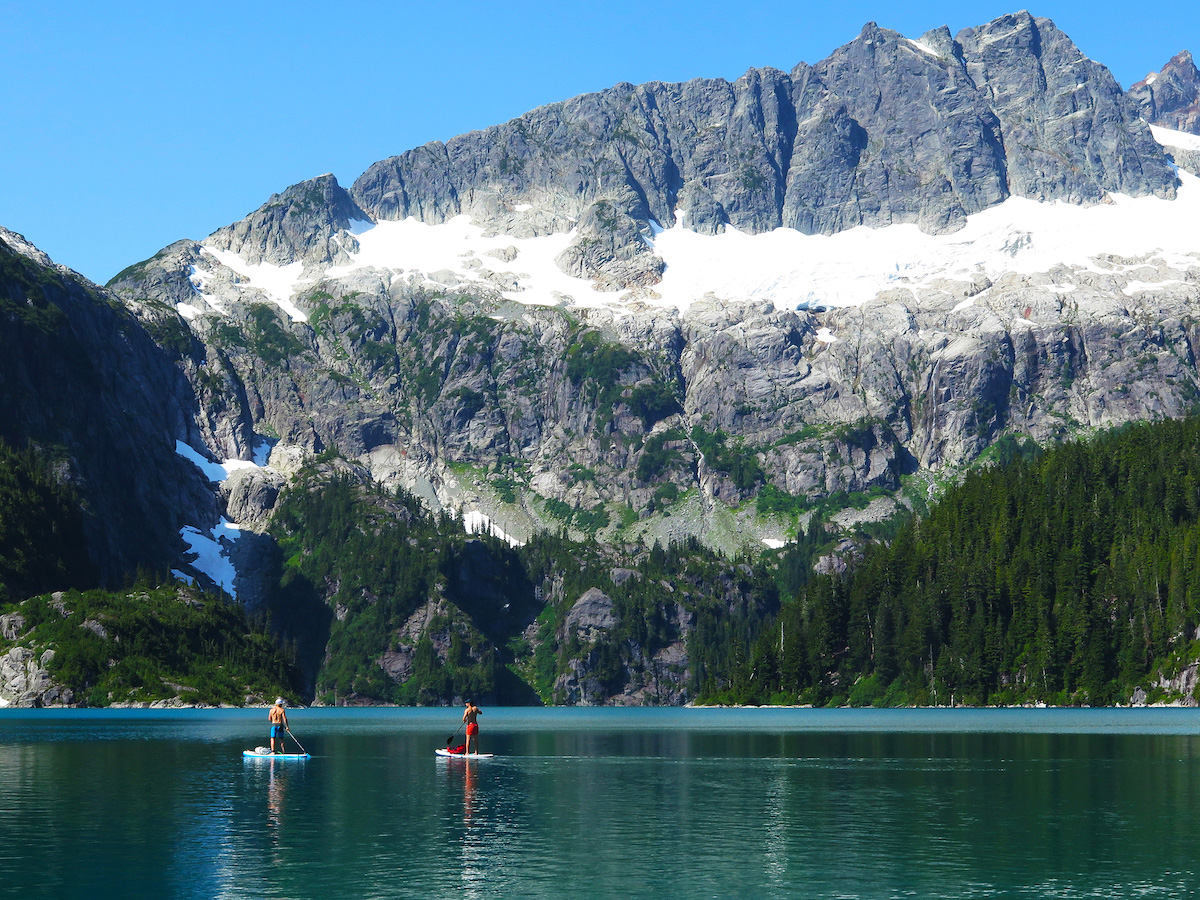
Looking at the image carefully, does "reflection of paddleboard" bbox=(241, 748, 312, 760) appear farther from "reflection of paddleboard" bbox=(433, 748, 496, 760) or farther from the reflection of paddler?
the reflection of paddler

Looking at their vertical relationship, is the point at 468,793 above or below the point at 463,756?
above

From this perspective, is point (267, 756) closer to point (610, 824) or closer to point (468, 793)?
point (468, 793)

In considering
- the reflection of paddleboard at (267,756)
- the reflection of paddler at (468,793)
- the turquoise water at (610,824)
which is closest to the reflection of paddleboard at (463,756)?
the turquoise water at (610,824)

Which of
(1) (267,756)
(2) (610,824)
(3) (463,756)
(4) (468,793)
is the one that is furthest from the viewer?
(3) (463,756)

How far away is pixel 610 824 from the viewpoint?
209 ft

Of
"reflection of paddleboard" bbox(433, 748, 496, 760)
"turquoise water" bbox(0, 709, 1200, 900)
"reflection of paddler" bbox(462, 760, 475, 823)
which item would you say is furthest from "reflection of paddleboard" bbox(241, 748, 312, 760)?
"reflection of paddler" bbox(462, 760, 475, 823)

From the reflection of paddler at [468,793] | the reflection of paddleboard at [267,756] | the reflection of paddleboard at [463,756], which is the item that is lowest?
the reflection of paddleboard at [463,756]

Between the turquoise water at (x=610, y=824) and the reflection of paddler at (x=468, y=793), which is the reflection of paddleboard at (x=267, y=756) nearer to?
the turquoise water at (x=610, y=824)

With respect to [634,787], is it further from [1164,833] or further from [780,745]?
[780,745]

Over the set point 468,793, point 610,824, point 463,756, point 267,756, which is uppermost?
point 610,824

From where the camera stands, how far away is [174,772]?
9306cm

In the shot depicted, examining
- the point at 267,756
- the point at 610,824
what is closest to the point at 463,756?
the point at 267,756

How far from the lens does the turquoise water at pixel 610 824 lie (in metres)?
46.5

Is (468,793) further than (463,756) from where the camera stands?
No
